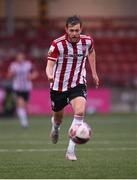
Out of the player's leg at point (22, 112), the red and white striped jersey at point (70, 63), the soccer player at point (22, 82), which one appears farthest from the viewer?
the soccer player at point (22, 82)

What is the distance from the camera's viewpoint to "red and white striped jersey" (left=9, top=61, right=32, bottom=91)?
70.7ft

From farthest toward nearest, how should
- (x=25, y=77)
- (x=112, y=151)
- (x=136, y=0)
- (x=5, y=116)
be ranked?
(x=136, y=0) < (x=5, y=116) < (x=25, y=77) < (x=112, y=151)

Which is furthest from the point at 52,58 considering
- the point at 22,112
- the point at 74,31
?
the point at 22,112

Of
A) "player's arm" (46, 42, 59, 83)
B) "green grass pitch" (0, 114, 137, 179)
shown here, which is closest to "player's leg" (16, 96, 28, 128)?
"green grass pitch" (0, 114, 137, 179)

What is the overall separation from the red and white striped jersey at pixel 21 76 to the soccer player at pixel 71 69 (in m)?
9.15

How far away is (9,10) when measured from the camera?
3206 centimetres

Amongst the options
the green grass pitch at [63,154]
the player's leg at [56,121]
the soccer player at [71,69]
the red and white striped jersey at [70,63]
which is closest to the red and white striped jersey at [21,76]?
the green grass pitch at [63,154]

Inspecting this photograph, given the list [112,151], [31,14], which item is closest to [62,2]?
[31,14]

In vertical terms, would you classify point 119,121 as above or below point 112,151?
below

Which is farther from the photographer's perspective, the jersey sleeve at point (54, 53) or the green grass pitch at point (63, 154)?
the jersey sleeve at point (54, 53)

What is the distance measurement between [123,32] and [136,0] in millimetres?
1777

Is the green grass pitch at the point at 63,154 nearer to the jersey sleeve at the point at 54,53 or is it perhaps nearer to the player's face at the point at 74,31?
the jersey sleeve at the point at 54,53

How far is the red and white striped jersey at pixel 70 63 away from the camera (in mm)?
11977

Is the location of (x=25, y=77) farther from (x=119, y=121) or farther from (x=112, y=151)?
(x=112, y=151)
